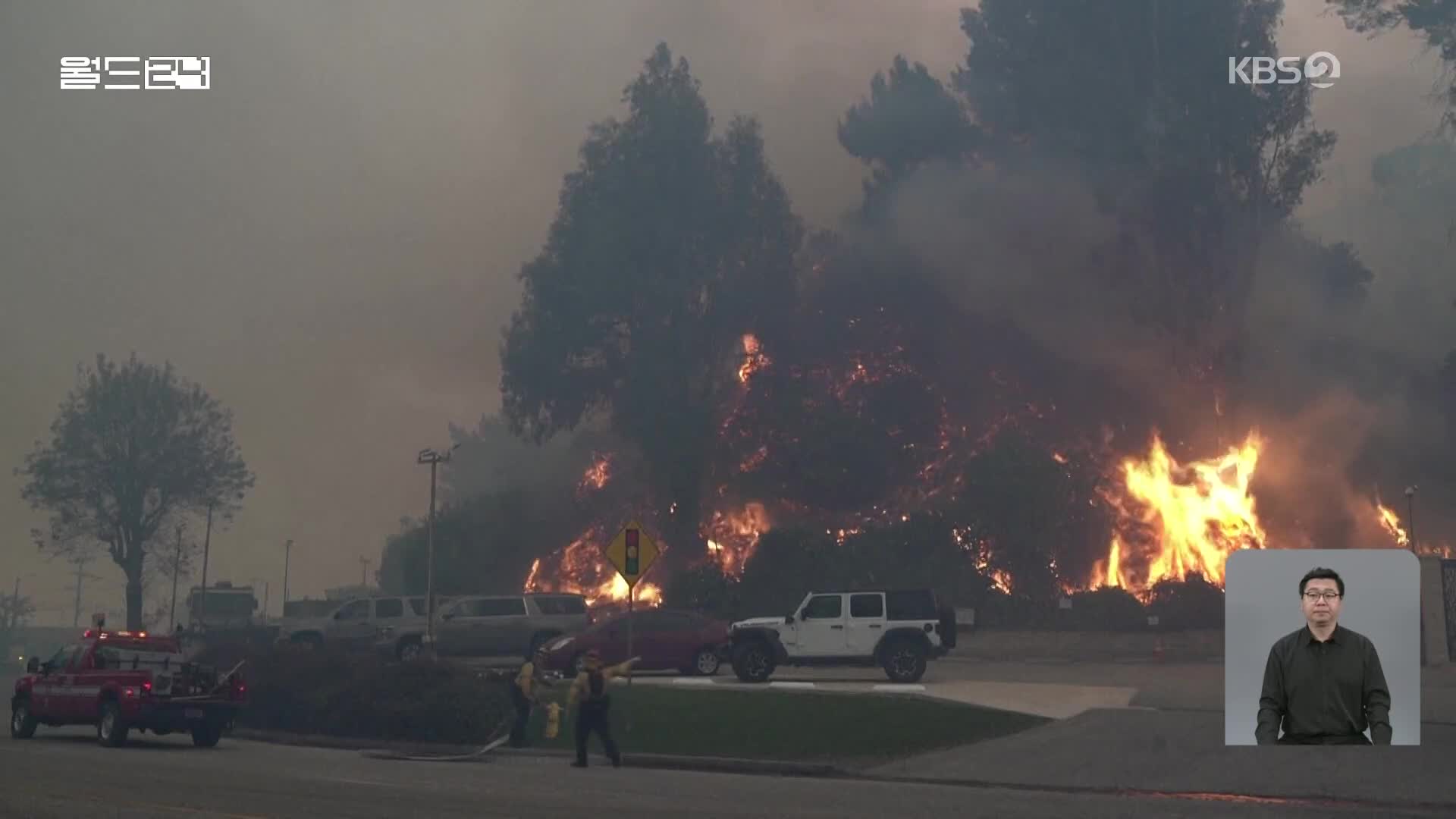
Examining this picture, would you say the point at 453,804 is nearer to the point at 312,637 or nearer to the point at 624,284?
the point at 312,637

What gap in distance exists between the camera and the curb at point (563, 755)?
2072cm

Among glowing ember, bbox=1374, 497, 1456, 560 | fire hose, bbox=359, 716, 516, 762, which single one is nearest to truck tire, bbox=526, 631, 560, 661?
fire hose, bbox=359, 716, 516, 762

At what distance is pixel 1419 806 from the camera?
15.9 m

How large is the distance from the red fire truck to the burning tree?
4205 centimetres

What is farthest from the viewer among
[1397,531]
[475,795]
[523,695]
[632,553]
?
[1397,531]

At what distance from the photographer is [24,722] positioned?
2600cm

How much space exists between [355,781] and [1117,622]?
104 ft

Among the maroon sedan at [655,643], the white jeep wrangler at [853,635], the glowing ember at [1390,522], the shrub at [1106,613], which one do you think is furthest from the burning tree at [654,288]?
the white jeep wrangler at [853,635]

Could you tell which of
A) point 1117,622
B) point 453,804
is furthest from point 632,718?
point 1117,622

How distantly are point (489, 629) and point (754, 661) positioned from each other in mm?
11830

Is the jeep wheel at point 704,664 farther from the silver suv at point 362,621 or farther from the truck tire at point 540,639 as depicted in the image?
the silver suv at point 362,621

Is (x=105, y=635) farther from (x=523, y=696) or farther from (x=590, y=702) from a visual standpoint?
(x=590, y=702)

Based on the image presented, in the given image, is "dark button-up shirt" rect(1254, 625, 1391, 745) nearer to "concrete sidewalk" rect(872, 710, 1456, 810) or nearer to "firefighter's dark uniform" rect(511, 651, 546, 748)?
"concrete sidewalk" rect(872, 710, 1456, 810)

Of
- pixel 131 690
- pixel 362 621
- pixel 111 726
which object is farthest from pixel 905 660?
pixel 362 621
